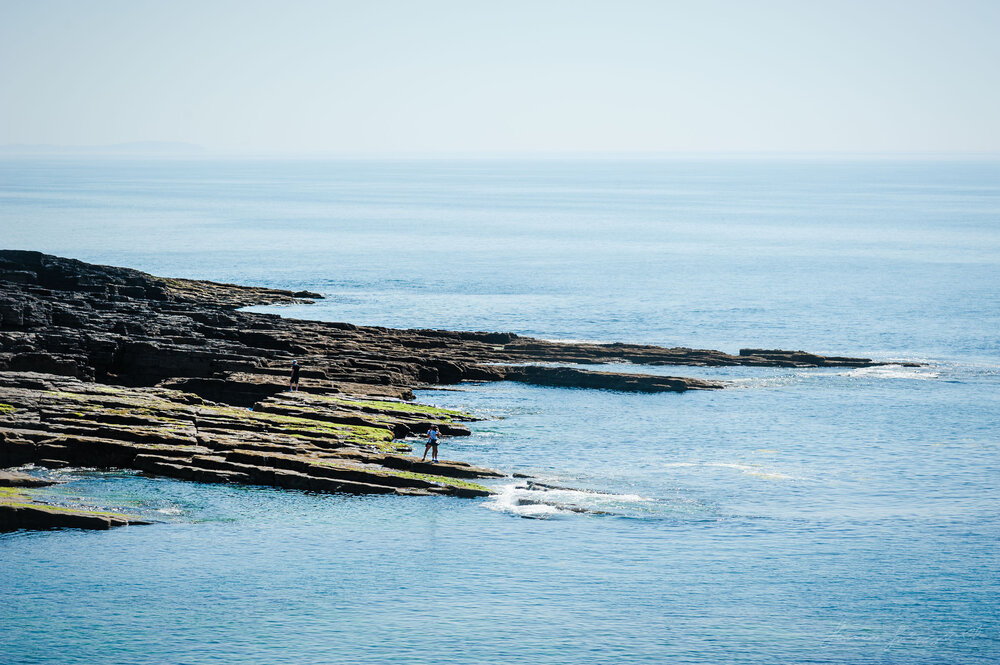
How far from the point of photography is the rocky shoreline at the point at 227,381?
4578 cm

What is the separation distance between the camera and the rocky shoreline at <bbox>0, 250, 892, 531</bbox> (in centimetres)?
4578

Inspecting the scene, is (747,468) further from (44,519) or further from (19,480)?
(19,480)

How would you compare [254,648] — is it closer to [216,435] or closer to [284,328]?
[216,435]

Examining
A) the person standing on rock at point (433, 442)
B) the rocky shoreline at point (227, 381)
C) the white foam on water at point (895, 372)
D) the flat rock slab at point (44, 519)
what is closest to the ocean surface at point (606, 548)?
the white foam on water at point (895, 372)

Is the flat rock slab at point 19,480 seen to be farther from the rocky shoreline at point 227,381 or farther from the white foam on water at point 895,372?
the white foam on water at point 895,372

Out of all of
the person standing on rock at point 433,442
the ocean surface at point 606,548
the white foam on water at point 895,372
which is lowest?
the ocean surface at point 606,548

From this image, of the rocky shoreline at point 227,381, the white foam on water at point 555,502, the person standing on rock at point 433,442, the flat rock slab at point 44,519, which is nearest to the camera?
the flat rock slab at point 44,519

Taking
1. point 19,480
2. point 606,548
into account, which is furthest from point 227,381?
point 606,548

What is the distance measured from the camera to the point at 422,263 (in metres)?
143

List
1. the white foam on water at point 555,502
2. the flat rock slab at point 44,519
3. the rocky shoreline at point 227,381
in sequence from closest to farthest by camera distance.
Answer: the flat rock slab at point 44,519 < the white foam on water at point 555,502 < the rocky shoreline at point 227,381

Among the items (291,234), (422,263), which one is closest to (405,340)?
(422,263)

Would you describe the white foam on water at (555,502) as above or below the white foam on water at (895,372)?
below

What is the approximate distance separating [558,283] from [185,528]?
85.4 m

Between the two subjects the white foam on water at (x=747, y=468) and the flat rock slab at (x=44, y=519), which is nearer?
the flat rock slab at (x=44, y=519)
